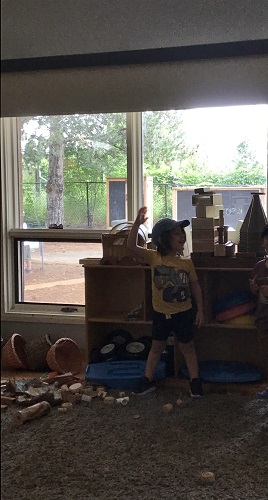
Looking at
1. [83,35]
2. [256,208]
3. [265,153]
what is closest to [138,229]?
[256,208]

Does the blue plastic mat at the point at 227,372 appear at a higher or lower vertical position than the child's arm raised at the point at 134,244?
lower

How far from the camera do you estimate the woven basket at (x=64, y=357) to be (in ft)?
5.61

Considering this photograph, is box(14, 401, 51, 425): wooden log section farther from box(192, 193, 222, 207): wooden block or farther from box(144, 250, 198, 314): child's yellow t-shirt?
box(192, 193, 222, 207): wooden block

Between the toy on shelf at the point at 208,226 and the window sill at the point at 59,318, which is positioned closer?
the toy on shelf at the point at 208,226

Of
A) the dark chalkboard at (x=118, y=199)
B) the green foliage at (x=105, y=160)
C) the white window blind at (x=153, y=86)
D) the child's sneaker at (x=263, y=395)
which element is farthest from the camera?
the dark chalkboard at (x=118, y=199)

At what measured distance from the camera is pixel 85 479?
1.07m

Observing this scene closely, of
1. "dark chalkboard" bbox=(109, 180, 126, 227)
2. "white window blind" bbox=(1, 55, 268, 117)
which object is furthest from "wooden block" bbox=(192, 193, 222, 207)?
"white window blind" bbox=(1, 55, 268, 117)

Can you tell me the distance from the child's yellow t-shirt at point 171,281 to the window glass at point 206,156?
25 cm

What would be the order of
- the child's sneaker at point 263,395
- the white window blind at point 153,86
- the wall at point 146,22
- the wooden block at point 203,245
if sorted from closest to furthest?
1. the white window blind at point 153,86
2. the wall at point 146,22
3. the child's sneaker at point 263,395
4. the wooden block at point 203,245

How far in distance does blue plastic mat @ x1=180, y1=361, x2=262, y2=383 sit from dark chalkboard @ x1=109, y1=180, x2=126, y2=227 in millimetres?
506

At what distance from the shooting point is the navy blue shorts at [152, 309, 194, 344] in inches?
62.1

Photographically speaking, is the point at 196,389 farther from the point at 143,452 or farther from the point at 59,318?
the point at 59,318

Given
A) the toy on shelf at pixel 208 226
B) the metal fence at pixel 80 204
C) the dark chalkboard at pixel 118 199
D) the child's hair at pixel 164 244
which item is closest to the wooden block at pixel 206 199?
the toy on shelf at pixel 208 226

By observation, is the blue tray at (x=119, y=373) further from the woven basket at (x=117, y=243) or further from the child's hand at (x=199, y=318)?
the woven basket at (x=117, y=243)
